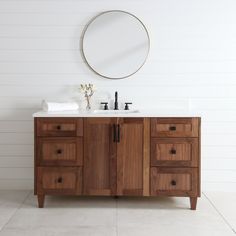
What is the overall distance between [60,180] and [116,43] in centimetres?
137

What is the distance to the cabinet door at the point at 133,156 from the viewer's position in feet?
A: 10.00

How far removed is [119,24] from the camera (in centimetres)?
356

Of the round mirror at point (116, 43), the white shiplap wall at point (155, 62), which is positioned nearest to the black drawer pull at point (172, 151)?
the white shiplap wall at point (155, 62)

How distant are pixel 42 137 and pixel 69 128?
9.0 inches

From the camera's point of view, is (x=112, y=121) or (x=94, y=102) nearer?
(x=112, y=121)

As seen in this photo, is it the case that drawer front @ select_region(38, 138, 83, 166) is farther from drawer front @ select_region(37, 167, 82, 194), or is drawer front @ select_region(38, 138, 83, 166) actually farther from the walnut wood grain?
the walnut wood grain

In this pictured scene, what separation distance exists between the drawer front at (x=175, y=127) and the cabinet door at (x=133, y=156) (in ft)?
0.21

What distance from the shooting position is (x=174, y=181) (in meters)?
3.06

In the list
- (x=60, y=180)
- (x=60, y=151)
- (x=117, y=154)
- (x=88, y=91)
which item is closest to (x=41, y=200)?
(x=60, y=180)

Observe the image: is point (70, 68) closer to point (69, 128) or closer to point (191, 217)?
point (69, 128)

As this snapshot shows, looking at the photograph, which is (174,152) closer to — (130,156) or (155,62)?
(130,156)

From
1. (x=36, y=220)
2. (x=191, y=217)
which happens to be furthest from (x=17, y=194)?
(x=191, y=217)

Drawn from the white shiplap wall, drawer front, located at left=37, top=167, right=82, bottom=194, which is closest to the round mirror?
the white shiplap wall

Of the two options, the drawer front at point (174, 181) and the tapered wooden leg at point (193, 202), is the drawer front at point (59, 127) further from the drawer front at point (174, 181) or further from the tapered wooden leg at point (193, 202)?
the tapered wooden leg at point (193, 202)
